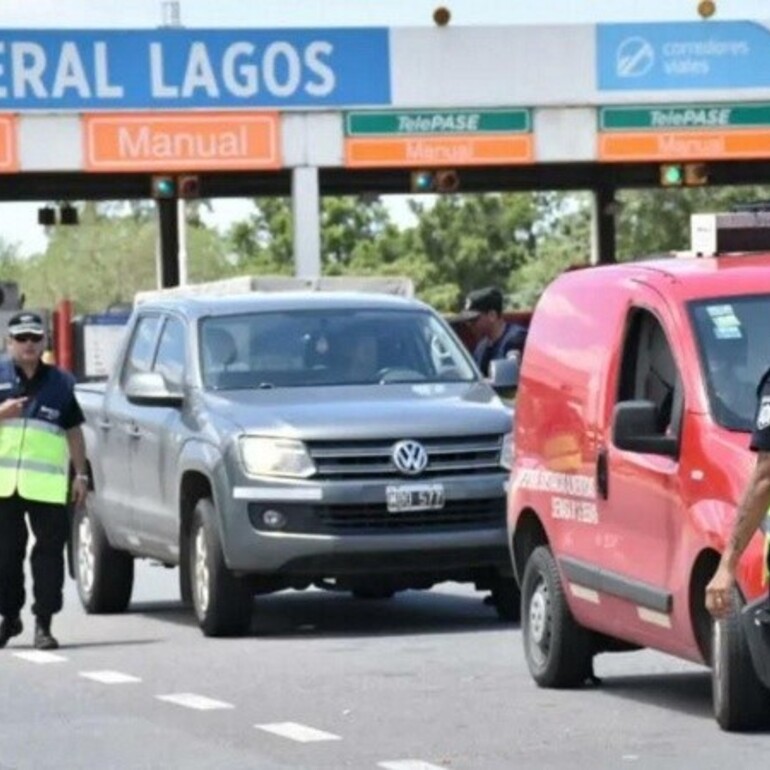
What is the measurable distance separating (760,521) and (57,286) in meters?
120

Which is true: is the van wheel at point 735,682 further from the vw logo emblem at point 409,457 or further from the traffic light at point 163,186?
the traffic light at point 163,186

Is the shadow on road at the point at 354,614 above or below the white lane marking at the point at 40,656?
below

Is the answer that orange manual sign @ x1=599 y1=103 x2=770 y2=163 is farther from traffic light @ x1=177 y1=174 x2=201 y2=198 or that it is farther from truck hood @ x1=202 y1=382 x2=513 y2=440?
truck hood @ x1=202 y1=382 x2=513 y2=440

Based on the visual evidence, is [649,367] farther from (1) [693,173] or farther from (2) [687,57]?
(1) [693,173]

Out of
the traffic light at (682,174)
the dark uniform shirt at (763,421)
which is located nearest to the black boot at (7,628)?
the dark uniform shirt at (763,421)

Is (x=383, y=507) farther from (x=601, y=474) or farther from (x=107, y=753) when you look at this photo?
(x=107, y=753)

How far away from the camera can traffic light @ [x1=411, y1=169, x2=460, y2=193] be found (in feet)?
157

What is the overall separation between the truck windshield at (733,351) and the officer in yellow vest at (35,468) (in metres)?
5.50

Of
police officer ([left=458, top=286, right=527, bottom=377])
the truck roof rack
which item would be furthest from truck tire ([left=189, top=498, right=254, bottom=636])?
the truck roof rack

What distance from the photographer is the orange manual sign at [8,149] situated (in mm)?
45094

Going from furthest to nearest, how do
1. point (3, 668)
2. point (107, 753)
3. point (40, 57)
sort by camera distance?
point (40, 57), point (3, 668), point (107, 753)

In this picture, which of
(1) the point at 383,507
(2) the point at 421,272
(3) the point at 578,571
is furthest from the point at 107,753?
(2) the point at 421,272

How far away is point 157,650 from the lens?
17547mm

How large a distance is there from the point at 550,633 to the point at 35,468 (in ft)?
14.3
